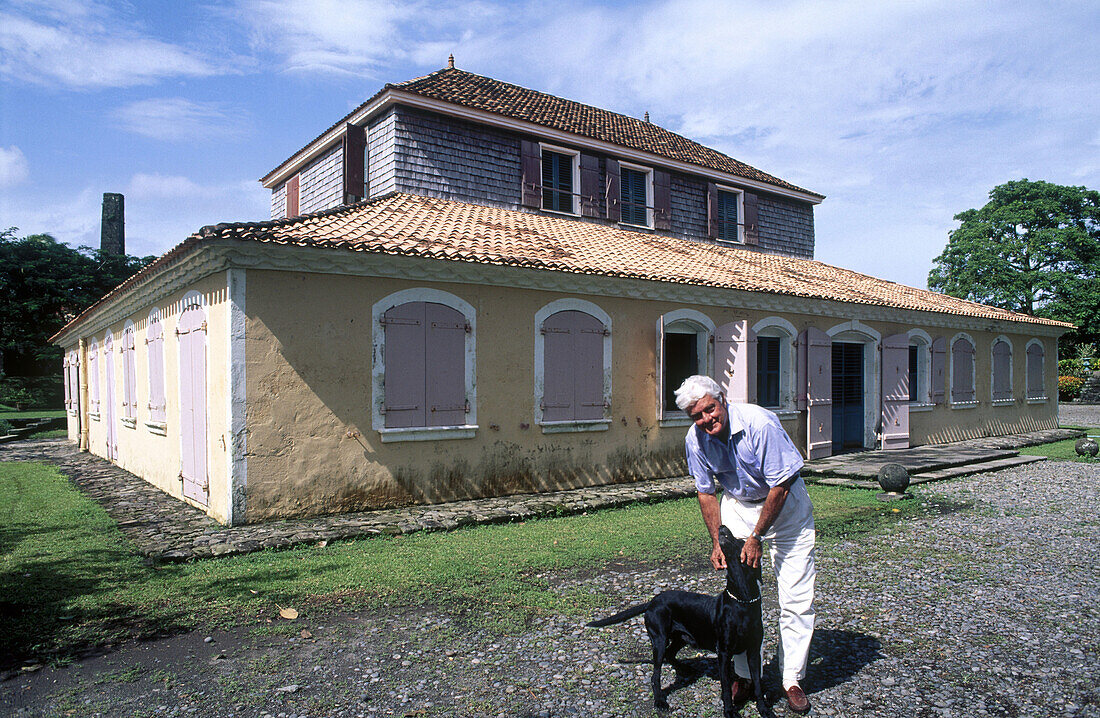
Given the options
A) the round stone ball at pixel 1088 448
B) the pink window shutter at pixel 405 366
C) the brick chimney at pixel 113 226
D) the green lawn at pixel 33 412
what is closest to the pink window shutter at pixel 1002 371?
the round stone ball at pixel 1088 448

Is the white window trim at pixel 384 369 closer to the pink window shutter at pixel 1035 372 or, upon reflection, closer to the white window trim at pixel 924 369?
the white window trim at pixel 924 369

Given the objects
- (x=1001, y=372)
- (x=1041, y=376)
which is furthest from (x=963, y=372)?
(x=1041, y=376)

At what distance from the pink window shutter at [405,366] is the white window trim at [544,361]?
1.66 meters

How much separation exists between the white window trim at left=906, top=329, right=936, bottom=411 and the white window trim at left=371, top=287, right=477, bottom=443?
10.8 metres

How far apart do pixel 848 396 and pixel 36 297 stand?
33668 mm

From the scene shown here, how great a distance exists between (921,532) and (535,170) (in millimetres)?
9702

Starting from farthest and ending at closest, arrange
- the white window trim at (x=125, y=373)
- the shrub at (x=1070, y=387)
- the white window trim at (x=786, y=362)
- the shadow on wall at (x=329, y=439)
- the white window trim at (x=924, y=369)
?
the shrub at (x=1070, y=387)
the white window trim at (x=924, y=369)
the white window trim at (x=786, y=362)
the white window trim at (x=125, y=373)
the shadow on wall at (x=329, y=439)

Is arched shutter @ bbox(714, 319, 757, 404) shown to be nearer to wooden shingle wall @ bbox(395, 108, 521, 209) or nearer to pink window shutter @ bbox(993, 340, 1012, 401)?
wooden shingle wall @ bbox(395, 108, 521, 209)

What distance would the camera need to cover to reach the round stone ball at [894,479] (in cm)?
901

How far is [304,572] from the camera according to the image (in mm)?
5629

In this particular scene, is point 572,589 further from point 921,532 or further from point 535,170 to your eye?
point 535,170

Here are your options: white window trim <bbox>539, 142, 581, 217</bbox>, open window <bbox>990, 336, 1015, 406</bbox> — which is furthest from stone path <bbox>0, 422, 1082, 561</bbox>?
open window <bbox>990, 336, 1015, 406</bbox>

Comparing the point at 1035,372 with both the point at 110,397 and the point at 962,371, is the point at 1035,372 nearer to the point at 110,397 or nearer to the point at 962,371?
the point at 962,371

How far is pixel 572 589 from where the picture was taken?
→ 5168 mm
